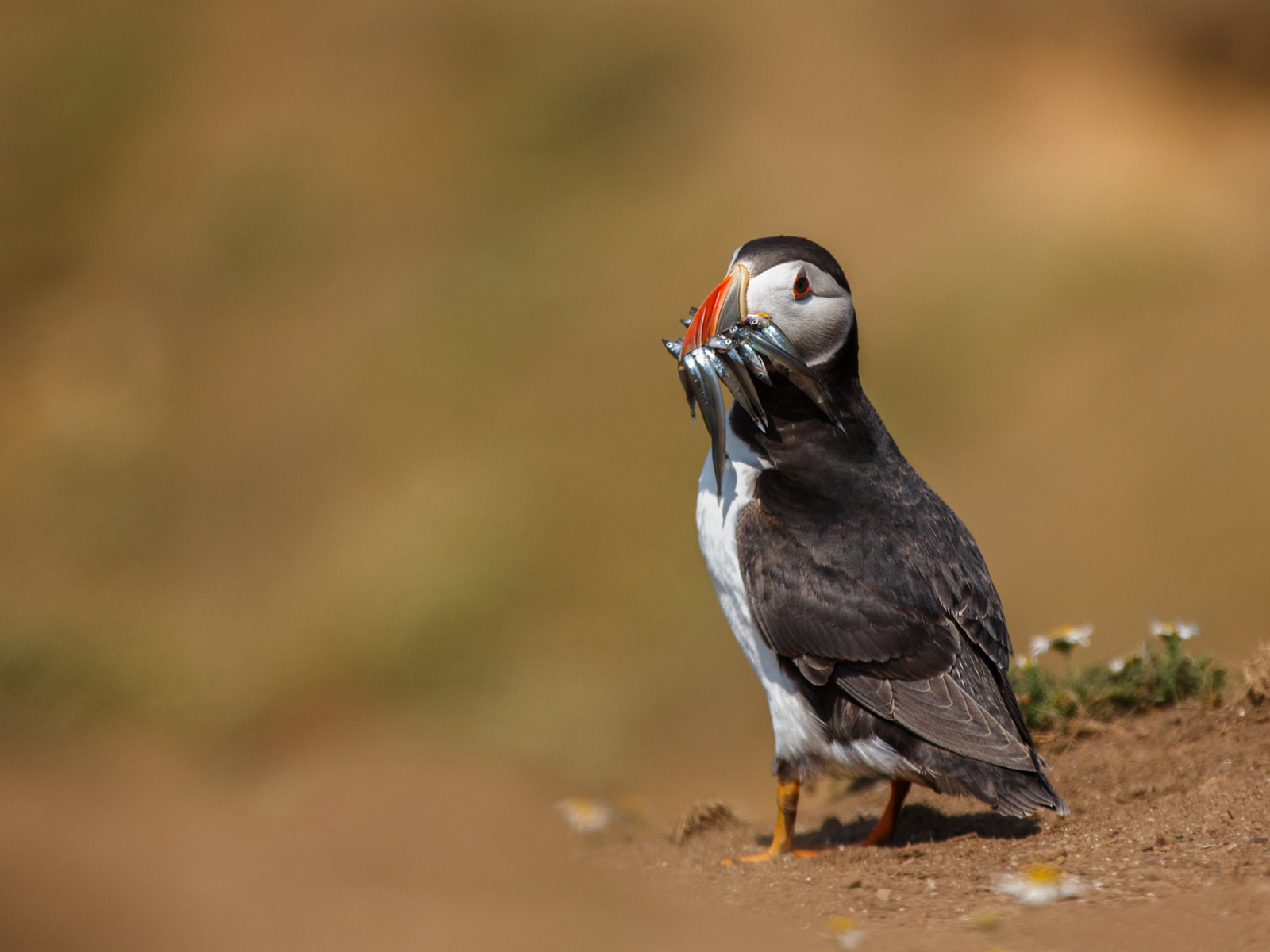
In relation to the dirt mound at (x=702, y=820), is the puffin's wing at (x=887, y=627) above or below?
above

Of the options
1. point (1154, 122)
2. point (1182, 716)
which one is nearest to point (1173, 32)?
point (1154, 122)

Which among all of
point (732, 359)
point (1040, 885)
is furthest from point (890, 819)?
point (732, 359)

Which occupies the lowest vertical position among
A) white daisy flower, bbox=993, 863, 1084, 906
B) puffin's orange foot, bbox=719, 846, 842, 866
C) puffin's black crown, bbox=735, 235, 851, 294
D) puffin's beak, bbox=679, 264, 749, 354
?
white daisy flower, bbox=993, 863, 1084, 906

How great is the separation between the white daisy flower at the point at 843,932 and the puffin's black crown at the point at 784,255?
7.78 feet

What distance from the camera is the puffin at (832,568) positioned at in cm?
401

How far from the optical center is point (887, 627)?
4.05 m

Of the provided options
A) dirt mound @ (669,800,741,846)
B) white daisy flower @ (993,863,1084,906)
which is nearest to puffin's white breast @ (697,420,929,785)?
white daisy flower @ (993,863,1084,906)

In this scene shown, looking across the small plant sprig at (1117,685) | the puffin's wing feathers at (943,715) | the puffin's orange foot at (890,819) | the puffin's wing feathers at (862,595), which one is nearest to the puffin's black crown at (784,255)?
the puffin's wing feathers at (862,595)

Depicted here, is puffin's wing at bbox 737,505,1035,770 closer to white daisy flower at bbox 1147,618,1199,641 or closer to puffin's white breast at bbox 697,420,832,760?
puffin's white breast at bbox 697,420,832,760

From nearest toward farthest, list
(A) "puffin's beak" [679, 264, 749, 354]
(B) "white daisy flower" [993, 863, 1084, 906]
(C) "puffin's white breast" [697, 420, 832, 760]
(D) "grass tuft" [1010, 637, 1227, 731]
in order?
(B) "white daisy flower" [993, 863, 1084, 906] < (C) "puffin's white breast" [697, 420, 832, 760] < (A) "puffin's beak" [679, 264, 749, 354] < (D) "grass tuft" [1010, 637, 1227, 731]

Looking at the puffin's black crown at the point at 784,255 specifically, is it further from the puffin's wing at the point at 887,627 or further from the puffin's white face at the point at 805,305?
the puffin's wing at the point at 887,627

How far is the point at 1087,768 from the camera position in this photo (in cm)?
485

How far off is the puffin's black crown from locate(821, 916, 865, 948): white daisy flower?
2371 millimetres

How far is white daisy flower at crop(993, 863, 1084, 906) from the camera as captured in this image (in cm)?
319
